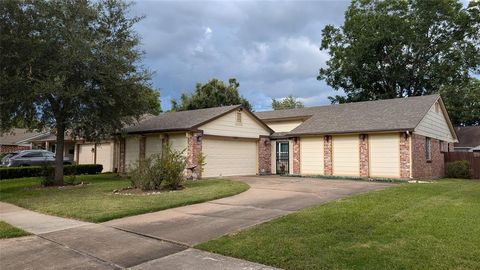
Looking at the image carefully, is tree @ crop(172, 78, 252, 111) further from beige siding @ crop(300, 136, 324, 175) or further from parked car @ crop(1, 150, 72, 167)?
beige siding @ crop(300, 136, 324, 175)

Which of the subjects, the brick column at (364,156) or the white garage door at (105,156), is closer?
the brick column at (364,156)

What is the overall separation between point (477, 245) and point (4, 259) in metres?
7.46

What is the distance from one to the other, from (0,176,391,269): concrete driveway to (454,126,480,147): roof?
29.6 metres

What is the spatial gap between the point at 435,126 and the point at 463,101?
16.8m

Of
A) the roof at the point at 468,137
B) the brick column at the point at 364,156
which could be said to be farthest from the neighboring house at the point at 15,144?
the roof at the point at 468,137

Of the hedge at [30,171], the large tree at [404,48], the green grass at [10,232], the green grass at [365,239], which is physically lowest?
the green grass at [10,232]

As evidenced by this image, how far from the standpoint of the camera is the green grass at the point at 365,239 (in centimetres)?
539

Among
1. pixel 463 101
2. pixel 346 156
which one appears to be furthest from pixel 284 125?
pixel 463 101

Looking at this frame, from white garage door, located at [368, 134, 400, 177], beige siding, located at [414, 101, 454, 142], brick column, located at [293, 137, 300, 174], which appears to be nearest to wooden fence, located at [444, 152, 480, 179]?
beige siding, located at [414, 101, 454, 142]

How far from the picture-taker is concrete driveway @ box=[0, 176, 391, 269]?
5809 millimetres

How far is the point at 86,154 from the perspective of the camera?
28.7 metres

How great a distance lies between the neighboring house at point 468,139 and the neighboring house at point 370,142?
1020cm

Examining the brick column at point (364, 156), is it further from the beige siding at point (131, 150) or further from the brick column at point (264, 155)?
the beige siding at point (131, 150)

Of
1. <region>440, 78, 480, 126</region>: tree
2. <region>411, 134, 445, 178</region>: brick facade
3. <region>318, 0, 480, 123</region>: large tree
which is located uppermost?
<region>318, 0, 480, 123</region>: large tree
